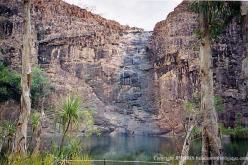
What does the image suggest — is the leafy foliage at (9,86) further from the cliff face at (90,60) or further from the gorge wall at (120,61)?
the cliff face at (90,60)

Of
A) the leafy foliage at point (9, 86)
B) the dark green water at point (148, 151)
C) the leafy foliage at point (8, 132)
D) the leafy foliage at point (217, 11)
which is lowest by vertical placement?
the dark green water at point (148, 151)

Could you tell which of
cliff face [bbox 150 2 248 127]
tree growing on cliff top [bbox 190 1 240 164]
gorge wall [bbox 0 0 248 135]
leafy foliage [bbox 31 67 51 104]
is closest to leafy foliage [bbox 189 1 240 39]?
tree growing on cliff top [bbox 190 1 240 164]

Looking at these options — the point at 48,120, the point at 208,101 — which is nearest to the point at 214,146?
the point at 208,101

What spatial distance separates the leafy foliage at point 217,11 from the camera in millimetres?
9961

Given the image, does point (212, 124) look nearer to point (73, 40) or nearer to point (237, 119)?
point (237, 119)

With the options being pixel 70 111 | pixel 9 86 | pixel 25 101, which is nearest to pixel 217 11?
Answer: pixel 25 101

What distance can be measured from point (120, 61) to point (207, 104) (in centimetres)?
4416

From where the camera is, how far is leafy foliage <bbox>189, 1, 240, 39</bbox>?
32.7 ft

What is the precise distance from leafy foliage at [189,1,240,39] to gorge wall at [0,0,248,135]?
35.8 m

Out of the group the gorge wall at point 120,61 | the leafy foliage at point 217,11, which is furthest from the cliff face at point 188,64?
the leafy foliage at point 217,11

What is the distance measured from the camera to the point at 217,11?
33.6 ft

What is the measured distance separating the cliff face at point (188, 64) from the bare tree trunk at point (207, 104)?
32.7m

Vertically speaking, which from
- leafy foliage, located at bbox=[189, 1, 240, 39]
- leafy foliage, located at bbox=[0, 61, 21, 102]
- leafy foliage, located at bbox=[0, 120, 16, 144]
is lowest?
leafy foliage, located at bbox=[0, 120, 16, 144]

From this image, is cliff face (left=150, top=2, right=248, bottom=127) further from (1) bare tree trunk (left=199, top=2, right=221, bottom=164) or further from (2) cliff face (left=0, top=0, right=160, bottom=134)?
(1) bare tree trunk (left=199, top=2, right=221, bottom=164)
